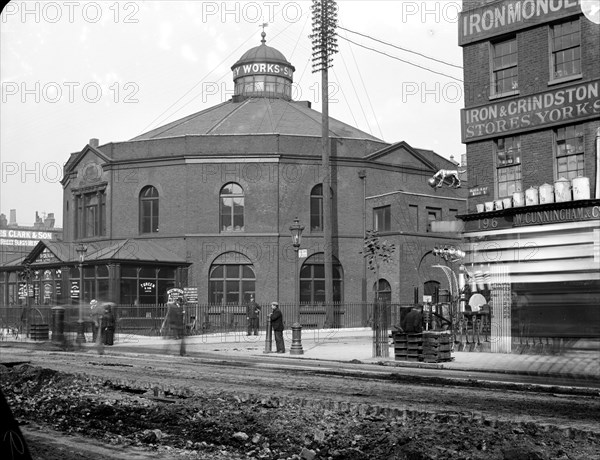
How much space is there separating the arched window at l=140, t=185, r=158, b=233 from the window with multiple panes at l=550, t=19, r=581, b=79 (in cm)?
3030

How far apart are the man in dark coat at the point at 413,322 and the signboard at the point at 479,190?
603 centimetres

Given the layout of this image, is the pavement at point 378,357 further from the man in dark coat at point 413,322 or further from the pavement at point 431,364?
the man in dark coat at point 413,322

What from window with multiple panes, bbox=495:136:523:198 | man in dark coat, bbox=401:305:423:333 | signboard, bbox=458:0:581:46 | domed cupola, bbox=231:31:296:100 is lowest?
man in dark coat, bbox=401:305:423:333

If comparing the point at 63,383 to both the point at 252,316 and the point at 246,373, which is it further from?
the point at 252,316

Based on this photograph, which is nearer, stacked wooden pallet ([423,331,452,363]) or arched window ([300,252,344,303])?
stacked wooden pallet ([423,331,452,363])

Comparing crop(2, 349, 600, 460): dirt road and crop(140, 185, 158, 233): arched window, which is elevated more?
crop(140, 185, 158, 233): arched window

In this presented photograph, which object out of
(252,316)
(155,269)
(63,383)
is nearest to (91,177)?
(155,269)

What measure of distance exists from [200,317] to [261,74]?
73.6 ft

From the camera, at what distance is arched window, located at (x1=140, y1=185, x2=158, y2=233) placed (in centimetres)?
4881

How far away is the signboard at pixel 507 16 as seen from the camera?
78.0 feet

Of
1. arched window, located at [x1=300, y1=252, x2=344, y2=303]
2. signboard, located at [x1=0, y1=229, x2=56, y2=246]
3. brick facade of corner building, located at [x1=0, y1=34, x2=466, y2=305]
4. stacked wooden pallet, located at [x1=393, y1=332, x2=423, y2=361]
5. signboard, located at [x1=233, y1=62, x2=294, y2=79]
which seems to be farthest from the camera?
signboard, located at [x1=0, y1=229, x2=56, y2=246]

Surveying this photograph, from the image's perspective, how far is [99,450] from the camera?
7.61 meters

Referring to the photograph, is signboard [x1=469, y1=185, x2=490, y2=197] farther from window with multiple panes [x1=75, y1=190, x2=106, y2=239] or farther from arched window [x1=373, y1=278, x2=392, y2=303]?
window with multiple panes [x1=75, y1=190, x2=106, y2=239]

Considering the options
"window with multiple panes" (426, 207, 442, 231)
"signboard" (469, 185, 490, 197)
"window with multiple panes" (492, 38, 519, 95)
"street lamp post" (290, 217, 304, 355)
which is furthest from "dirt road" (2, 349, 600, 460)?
"window with multiple panes" (426, 207, 442, 231)
